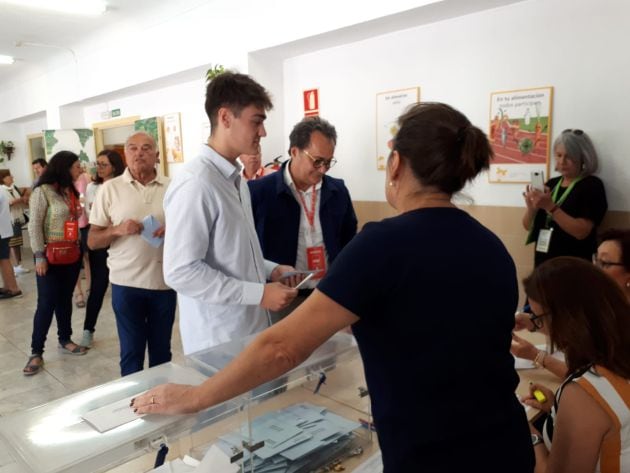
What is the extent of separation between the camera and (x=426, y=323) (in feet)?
2.76

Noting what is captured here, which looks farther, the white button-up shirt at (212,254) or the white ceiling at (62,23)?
the white ceiling at (62,23)

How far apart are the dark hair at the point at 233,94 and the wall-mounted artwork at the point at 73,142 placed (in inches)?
272

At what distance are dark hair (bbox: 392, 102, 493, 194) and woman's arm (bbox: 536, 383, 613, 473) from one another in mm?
710

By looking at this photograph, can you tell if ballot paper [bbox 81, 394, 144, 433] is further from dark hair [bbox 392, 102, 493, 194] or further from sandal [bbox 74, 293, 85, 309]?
sandal [bbox 74, 293, 85, 309]

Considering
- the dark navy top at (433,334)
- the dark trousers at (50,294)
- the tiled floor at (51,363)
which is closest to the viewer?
the dark navy top at (433,334)

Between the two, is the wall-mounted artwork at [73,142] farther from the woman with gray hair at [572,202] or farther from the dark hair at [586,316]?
the dark hair at [586,316]

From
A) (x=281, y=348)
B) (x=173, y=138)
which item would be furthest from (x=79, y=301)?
(x=281, y=348)

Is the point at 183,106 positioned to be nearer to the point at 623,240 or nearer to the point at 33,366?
the point at 33,366

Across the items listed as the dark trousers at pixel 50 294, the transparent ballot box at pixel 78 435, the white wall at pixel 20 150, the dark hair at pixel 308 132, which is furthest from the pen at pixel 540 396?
the white wall at pixel 20 150

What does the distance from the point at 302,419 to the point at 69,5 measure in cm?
547

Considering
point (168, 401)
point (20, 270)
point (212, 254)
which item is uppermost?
point (212, 254)

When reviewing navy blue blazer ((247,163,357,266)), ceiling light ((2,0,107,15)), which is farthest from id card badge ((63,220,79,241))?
ceiling light ((2,0,107,15))

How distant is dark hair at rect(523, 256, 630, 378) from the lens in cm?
129

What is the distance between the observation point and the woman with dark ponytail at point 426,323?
824 mm
